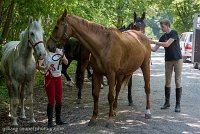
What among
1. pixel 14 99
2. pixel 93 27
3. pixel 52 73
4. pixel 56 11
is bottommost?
pixel 14 99

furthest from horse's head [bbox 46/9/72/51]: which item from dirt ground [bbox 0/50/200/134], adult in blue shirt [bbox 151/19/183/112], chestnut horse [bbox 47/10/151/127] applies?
adult in blue shirt [bbox 151/19/183/112]

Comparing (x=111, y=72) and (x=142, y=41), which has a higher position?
(x=142, y=41)

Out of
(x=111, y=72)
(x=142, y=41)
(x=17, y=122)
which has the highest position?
(x=142, y=41)

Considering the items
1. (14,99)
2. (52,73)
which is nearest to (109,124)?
(52,73)

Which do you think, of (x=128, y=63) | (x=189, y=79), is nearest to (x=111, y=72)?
(x=128, y=63)

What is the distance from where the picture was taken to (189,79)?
1541cm

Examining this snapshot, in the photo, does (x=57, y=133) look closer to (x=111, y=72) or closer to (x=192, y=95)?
(x=111, y=72)

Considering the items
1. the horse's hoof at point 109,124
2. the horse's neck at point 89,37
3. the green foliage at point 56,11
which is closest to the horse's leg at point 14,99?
the horse's neck at point 89,37

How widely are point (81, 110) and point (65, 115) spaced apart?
23.6 inches

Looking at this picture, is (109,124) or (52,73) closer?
(52,73)

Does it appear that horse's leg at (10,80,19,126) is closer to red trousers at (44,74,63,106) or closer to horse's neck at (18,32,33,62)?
horse's neck at (18,32,33,62)

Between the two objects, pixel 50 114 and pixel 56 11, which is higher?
pixel 56 11

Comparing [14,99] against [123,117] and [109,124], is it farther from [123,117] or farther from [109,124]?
[123,117]

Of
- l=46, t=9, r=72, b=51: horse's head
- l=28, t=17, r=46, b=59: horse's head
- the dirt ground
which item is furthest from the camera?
the dirt ground
